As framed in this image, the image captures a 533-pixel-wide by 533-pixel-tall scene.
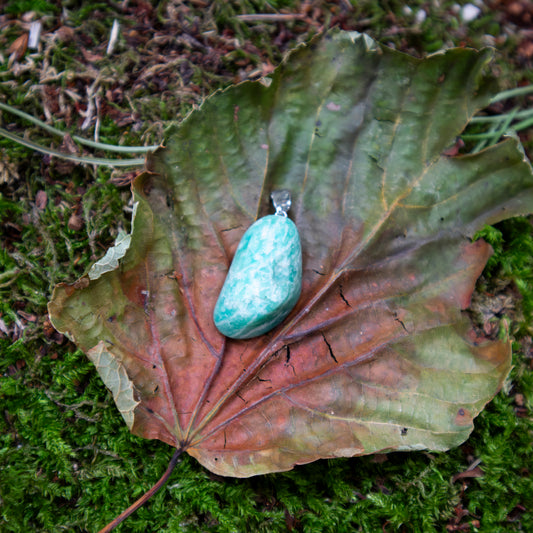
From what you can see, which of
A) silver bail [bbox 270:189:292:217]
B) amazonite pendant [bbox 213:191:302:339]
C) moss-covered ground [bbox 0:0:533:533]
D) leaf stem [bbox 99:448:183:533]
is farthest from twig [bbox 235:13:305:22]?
leaf stem [bbox 99:448:183:533]

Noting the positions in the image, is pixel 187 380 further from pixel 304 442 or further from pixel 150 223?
pixel 150 223

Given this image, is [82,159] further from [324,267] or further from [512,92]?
[512,92]

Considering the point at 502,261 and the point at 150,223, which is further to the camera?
the point at 502,261

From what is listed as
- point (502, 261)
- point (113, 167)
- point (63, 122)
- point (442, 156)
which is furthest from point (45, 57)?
point (502, 261)

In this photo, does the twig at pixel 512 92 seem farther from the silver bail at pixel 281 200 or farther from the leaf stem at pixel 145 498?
the leaf stem at pixel 145 498

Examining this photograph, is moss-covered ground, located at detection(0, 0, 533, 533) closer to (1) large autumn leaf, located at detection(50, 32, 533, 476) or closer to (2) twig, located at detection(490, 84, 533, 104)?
(2) twig, located at detection(490, 84, 533, 104)

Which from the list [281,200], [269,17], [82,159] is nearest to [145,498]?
[281,200]

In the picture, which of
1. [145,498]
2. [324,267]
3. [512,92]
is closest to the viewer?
[145,498]
